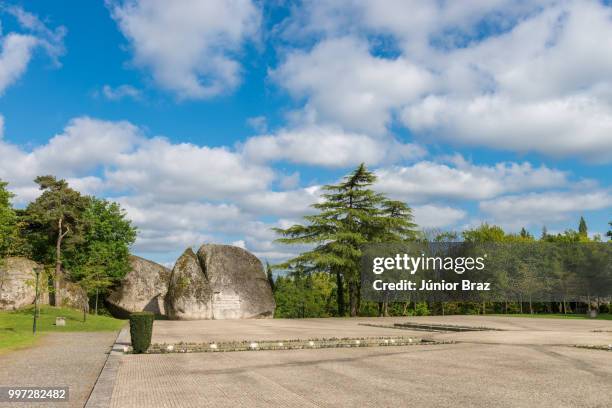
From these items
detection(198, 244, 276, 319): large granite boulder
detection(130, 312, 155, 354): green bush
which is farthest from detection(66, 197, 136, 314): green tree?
detection(130, 312, 155, 354): green bush

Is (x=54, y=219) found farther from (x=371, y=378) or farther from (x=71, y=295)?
(x=371, y=378)

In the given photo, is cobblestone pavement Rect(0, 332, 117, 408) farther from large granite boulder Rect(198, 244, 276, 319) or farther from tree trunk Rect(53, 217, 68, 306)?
tree trunk Rect(53, 217, 68, 306)

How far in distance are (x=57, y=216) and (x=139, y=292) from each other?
30.6 ft

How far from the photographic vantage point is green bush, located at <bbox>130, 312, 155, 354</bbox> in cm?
1683

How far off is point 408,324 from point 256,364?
62.9 feet

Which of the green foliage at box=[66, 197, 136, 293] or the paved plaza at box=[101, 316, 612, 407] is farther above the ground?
the green foliage at box=[66, 197, 136, 293]

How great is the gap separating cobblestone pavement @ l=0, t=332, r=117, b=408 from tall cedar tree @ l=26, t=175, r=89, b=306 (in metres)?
25.4

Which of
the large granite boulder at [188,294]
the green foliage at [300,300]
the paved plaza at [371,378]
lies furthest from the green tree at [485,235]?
the paved plaza at [371,378]

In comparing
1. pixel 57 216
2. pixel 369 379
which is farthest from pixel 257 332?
pixel 57 216

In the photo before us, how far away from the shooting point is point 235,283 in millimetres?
41625

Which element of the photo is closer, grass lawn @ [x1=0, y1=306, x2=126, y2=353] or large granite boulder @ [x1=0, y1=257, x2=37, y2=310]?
grass lawn @ [x1=0, y1=306, x2=126, y2=353]

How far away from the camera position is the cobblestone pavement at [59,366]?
11.4m

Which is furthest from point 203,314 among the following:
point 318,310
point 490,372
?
point 490,372

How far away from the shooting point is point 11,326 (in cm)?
2847
